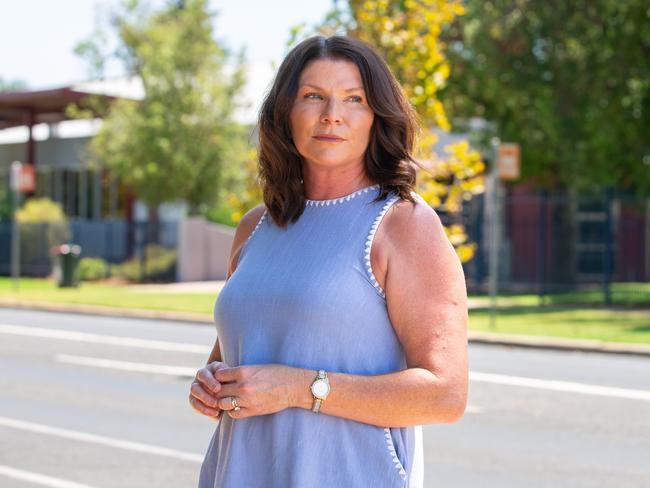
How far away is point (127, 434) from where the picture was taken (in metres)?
9.65

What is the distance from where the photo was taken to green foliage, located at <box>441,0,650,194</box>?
25.4 m

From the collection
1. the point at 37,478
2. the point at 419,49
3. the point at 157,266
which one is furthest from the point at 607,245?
the point at 37,478

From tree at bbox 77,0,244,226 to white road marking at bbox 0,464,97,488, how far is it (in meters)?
27.7

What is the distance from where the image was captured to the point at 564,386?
489 inches

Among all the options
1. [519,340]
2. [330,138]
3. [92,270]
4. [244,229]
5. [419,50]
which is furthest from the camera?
[92,270]

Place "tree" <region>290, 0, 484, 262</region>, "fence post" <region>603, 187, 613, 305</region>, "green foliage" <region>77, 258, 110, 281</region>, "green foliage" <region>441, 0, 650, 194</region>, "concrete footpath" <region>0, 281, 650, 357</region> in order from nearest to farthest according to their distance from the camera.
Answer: "tree" <region>290, 0, 484, 262</region>
"concrete footpath" <region>0, 281, 650, 357</region>
"fence post" <region>603, 187, 613, 305</region>
"green foliage" <region>441, 0, 650, 194</region>
"green foliage" <region>77, 258, 110, 281</region>

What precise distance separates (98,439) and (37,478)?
55.9 inches

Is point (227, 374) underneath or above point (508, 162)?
underneath

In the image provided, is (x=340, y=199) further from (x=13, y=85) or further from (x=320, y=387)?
(x=13, y=85)

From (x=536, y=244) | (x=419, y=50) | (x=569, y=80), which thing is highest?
(x=569, y=80)

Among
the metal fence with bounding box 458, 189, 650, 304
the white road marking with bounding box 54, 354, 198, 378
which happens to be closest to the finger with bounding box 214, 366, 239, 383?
the white road marking with bounding box 54, 354, 198, 378

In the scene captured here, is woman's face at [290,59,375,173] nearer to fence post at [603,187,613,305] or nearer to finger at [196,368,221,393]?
finger at [196,368,221,393]

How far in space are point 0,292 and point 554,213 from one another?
12.8 m

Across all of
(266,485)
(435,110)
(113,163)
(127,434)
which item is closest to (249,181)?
(435,110)
